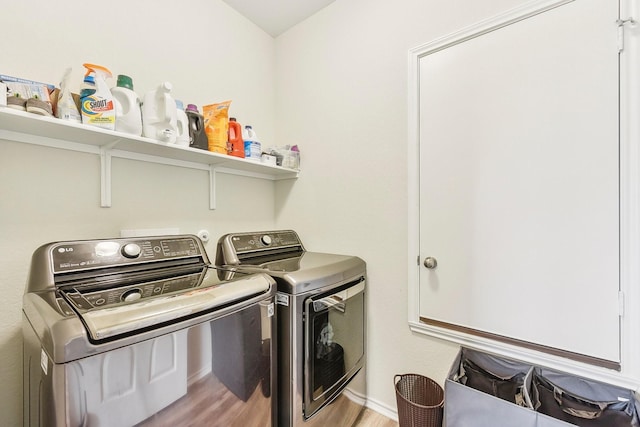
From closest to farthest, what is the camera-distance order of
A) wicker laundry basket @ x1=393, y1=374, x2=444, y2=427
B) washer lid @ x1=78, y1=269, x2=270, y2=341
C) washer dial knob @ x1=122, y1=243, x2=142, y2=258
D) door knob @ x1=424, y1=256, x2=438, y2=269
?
1. washer lid @ x1=78, y1=269, x2=270, y2=341
2. washer dial knob @ x1=122, y1=243, x2=142, y2=258
3. wicker laundry basket @ x1=393, y1=374, x2=444, y2=427
4. door knob @ x1=424, y1=256, x2=438, y2=269

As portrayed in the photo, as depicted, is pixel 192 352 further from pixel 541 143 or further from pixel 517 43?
pixel 517 43

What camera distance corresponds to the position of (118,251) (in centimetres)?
116

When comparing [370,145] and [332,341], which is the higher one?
[370,145]

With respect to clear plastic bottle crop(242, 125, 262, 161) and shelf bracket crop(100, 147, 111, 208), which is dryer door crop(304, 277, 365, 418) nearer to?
clear plastic bottle crop(242, 125, 262, 161)

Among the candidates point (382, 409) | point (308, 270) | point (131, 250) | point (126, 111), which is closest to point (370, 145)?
point (308, 270)

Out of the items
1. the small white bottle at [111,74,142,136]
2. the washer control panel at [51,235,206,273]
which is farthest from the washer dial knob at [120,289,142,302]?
the small white bottle at [111,74,142,136]

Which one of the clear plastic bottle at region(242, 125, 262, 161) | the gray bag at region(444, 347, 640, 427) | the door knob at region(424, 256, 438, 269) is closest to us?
the gray bag at region(444, 347, 640, 427)

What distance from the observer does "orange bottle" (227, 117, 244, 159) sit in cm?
167

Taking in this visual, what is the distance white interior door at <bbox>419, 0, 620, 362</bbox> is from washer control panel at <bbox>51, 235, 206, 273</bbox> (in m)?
1.31

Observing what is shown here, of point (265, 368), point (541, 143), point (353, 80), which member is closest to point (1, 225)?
point (265, 368)

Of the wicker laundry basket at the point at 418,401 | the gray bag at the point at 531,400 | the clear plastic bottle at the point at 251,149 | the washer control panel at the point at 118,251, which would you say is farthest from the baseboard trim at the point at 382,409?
the clear plastic bottle at the point at 251,149

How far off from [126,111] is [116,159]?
11.9 inches

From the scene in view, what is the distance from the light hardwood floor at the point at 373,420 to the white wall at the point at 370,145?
0.22 ft

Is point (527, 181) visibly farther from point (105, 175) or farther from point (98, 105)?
point (105, 175)
